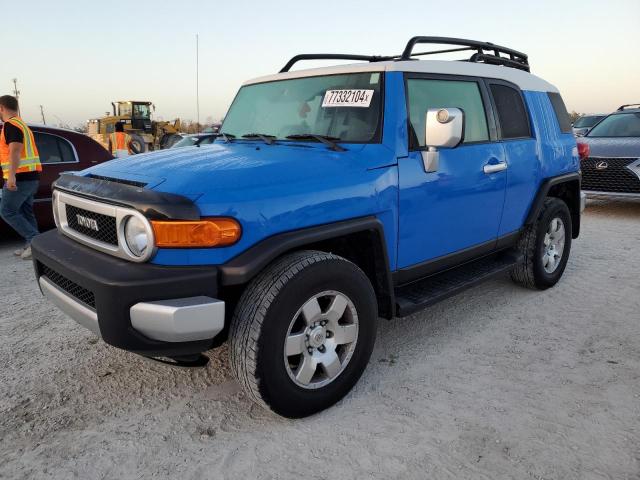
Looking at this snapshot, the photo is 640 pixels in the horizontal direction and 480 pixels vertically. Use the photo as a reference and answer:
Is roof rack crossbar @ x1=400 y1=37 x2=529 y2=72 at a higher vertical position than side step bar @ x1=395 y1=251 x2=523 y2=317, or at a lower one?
higher

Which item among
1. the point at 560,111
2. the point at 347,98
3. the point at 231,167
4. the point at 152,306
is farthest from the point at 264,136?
the point at 560,111

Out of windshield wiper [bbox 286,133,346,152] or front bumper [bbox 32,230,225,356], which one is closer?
front bumper [bbox 32,230,225,356]

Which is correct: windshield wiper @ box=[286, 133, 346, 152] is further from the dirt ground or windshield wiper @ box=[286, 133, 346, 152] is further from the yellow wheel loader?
the yellow wheel loader

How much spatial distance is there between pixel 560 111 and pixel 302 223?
346 cm

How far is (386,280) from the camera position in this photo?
2.91m

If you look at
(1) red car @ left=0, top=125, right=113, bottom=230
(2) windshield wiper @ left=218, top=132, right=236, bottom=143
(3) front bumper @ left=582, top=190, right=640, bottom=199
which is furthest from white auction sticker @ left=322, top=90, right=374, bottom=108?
(3) front bumper @ left=582, top=190, right=640, bottom=199

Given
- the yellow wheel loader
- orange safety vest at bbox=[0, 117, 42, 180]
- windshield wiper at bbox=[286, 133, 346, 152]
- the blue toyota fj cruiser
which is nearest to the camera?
the blue toyota fj cruiser

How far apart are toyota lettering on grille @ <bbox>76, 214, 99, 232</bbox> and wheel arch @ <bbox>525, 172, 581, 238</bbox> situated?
3.38m

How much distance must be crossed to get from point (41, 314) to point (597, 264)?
5604 millimetres

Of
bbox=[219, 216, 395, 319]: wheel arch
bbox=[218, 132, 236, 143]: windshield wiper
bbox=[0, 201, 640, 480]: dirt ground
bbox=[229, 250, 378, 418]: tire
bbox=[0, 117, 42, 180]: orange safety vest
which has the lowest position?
bbox=[0, 201, 640, 480]: dirt ground

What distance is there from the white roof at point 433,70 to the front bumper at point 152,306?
174cm

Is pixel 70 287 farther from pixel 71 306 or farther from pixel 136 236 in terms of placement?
pixel 136 236

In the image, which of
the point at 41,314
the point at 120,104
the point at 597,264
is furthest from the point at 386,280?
the point at 120,104

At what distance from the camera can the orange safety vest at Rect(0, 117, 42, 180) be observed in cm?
555
